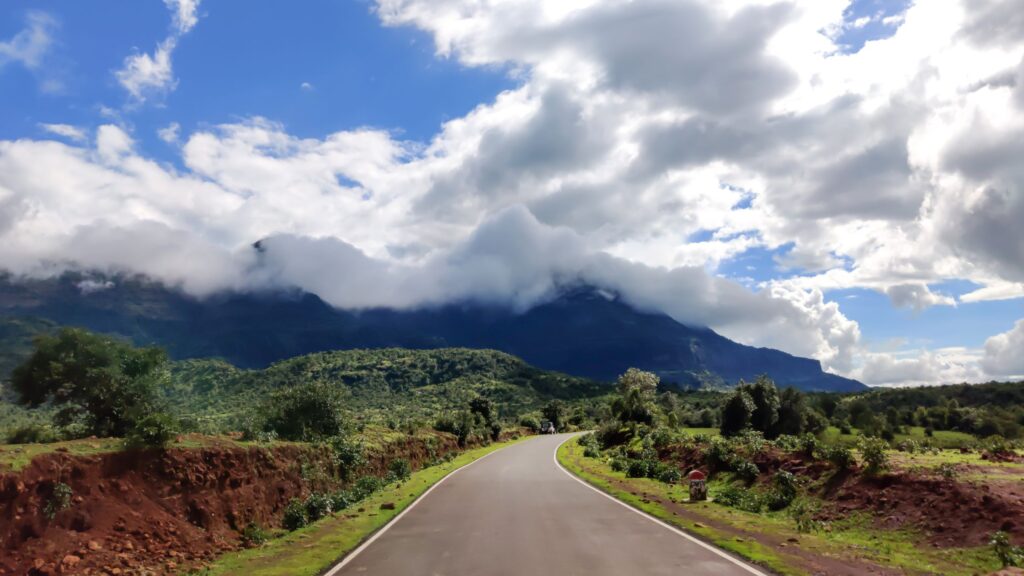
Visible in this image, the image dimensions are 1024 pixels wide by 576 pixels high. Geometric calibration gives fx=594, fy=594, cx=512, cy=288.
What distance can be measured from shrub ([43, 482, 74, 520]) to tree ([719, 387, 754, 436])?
157 ft

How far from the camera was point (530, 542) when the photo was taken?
14062 millimetres

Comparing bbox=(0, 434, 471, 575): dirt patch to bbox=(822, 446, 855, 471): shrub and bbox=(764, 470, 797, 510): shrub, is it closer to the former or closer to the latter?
bbox=(764, 470, 797, 510): shrub

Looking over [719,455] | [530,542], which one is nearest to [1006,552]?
[530,542]

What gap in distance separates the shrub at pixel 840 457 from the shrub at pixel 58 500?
74.9ft

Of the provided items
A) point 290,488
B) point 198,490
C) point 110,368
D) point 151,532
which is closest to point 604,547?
point 151,532

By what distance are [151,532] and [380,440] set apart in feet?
69.4

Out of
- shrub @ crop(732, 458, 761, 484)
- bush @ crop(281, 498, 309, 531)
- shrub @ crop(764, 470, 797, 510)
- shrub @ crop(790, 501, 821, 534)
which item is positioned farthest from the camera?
shrub @ crop(732, 458, 761, 484)

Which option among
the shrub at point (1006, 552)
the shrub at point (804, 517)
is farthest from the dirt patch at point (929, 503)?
the shrub at point (1006, 552)

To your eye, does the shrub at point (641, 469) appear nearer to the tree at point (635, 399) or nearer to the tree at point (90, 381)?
the tree at point (90, 381)

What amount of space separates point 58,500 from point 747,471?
23.2m

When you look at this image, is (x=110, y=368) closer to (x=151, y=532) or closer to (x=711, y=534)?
(x=151, y=532)

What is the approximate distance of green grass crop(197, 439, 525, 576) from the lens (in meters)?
12.5

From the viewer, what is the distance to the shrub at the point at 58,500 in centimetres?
1367

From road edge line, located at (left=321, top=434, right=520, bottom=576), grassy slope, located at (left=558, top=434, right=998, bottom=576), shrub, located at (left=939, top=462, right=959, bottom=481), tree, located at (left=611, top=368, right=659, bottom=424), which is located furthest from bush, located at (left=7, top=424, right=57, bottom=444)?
tree, located at (left=611, top=368, right=659, bottom=424)
